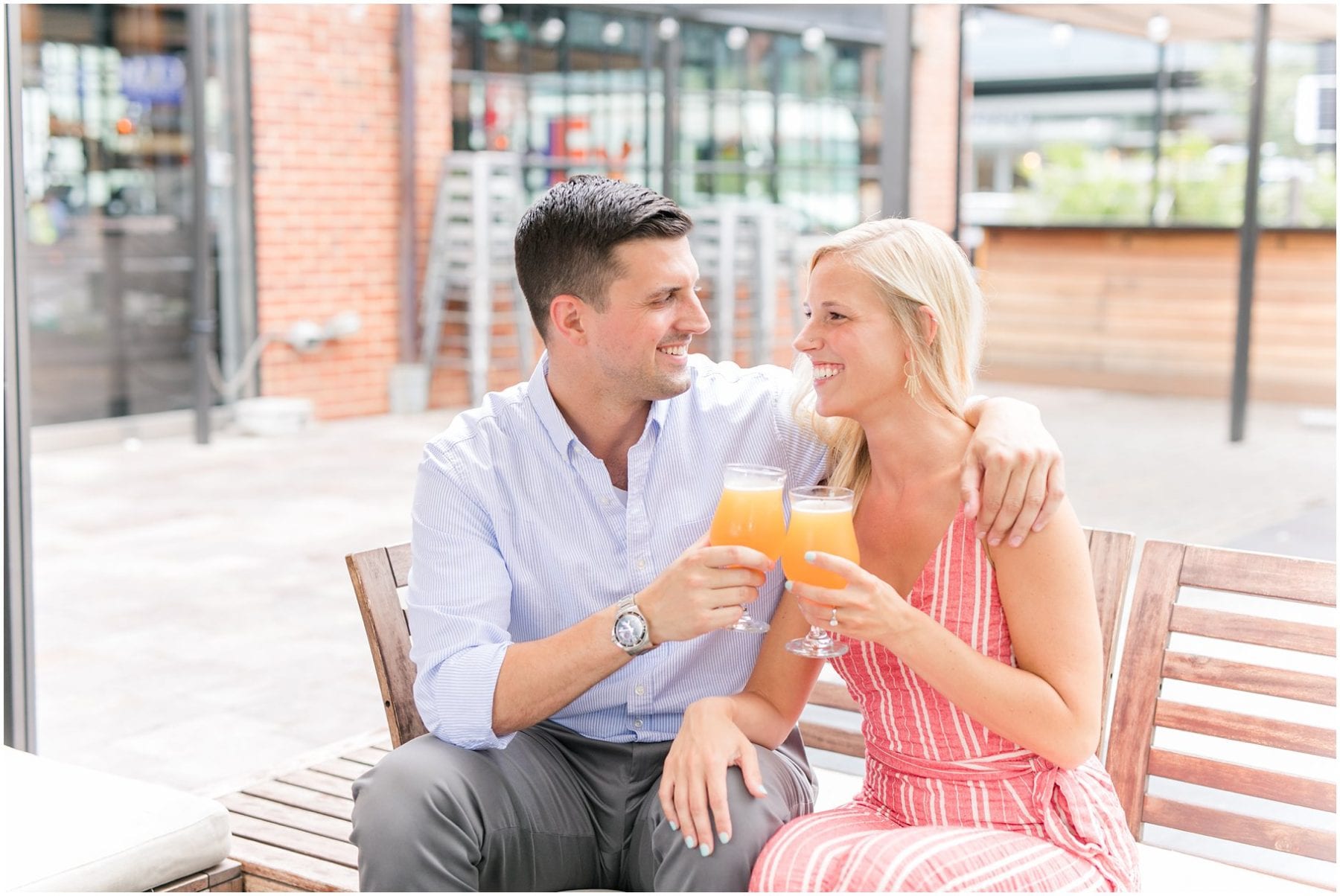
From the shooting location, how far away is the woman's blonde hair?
1.82 meters

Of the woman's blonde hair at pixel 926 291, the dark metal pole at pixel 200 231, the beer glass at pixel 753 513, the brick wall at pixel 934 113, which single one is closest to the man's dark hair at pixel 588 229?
the woman's blonde hair at pixel 926 291

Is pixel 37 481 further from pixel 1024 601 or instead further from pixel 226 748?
pixel 1024 601

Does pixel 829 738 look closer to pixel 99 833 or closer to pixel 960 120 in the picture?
pixel 99 833

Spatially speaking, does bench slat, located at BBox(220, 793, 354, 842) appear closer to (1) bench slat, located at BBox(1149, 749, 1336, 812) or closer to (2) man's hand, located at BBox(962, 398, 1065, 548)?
(2) man's hand, located at BBox(962, 398, 1065, 548)

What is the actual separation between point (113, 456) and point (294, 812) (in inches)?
212

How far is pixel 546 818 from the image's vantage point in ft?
6.33

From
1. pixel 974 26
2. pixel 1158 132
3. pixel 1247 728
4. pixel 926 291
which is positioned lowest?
pixel 1247 728

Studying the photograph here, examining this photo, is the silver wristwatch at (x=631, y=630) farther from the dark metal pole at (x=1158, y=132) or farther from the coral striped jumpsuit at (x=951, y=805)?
the dark metal pole at (x=1158, y=132)

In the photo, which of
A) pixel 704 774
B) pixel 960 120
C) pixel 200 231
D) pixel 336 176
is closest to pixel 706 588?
pixel 704 774

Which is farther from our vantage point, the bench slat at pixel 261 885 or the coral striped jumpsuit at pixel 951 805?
the bench slat at pixel 261 885

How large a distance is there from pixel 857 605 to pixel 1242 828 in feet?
2.72

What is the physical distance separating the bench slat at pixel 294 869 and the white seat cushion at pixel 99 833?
0.22 ft

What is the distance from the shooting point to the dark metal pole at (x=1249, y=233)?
7578 mm

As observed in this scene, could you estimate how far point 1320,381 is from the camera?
380 inches
